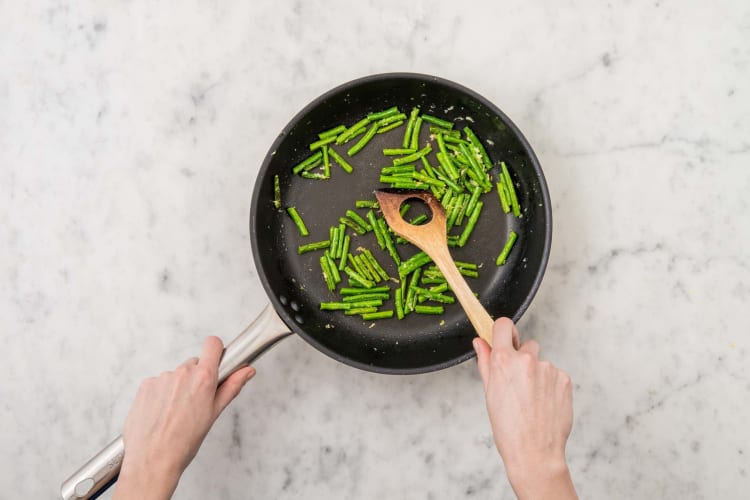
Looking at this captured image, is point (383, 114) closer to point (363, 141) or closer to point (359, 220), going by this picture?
point (363, 141)

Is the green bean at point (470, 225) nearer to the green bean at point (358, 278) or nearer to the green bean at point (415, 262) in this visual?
the green bean at point (415, 262)

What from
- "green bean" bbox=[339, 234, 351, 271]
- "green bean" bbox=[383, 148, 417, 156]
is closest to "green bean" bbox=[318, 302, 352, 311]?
"green bean" bbox=[339, 234, 351, 271]

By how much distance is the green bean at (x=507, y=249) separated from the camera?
226 cm

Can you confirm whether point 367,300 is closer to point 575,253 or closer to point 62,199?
point 575,253

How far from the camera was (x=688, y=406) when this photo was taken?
2328mm

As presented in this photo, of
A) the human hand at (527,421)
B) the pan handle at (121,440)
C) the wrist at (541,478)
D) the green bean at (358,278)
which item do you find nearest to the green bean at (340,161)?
the green bean at (358,278)

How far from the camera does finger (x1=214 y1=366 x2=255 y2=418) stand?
201 cm

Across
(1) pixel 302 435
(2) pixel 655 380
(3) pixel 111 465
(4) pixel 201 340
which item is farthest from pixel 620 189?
(3) pixel 111 465

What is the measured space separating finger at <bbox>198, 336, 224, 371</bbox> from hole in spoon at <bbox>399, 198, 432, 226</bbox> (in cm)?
76

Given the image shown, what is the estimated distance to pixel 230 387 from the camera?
2012mm

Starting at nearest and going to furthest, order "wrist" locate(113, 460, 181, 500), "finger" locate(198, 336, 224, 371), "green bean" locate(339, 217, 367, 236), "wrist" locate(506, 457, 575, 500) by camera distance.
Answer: "wrist" locate(506, 457, 575, 500) → "wrist" locate(113, 460, 181, 500) → "finger" locate(198, 336, 224, 371) → "green bean" locate(339, 217, 367, 236)

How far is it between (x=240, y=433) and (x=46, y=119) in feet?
4.62

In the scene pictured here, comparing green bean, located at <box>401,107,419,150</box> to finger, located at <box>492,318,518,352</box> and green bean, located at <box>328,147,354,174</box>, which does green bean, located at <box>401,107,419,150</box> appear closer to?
green bean, located at <box>328,147,354,174</box>

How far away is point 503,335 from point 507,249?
0.54 meters
